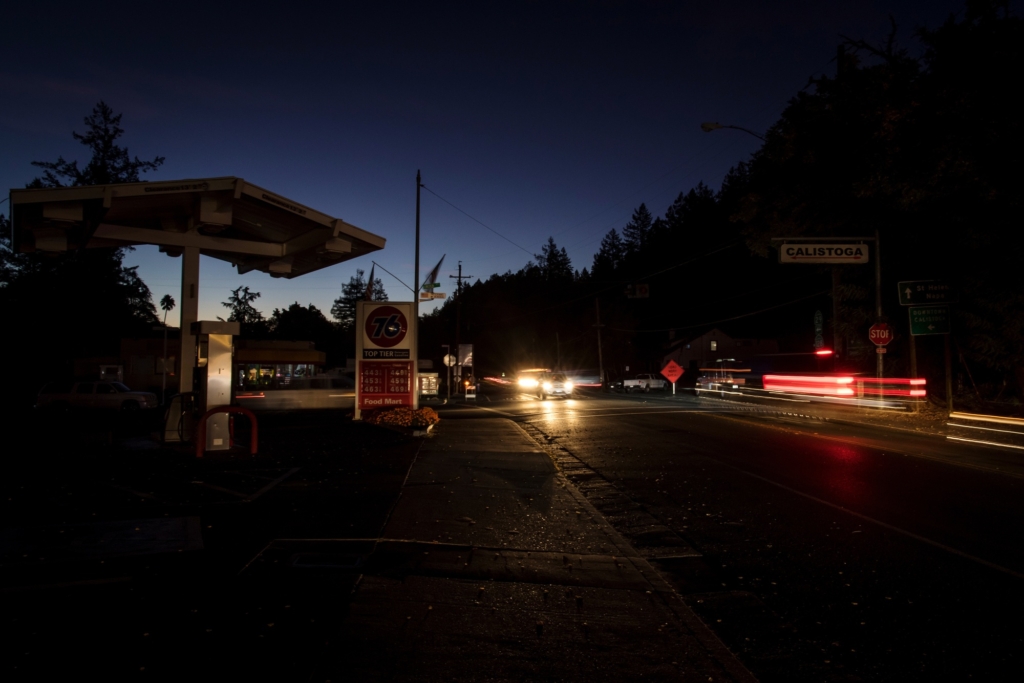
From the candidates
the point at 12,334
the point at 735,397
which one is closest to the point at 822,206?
the point at 735,397

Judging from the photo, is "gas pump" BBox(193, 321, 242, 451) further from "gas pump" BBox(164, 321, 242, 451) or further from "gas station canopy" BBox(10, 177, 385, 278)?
"gas station canopy" BBox(10, 177, 385, 278)

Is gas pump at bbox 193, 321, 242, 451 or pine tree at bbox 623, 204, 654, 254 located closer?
gas pump at bbox 193, 321, 242, 451

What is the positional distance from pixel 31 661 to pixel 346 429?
47.3 ft

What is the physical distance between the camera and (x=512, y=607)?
5.39m

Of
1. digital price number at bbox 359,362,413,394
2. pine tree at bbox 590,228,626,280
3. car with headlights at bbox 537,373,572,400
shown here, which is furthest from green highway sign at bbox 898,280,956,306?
pine tree at bbox 590,228,626,280

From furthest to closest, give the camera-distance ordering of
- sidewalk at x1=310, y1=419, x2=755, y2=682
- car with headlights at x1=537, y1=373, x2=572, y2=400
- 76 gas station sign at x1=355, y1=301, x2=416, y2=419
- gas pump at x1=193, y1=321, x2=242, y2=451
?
car with headlights at x1=537, y1=373, x2=572, y2=400 < 76 gas station sign at x1=355, y1=301, x2=416, y2=419 < gas pump at x1=193, y1=321, x2=242, y2=451 < sidewalk at x1=310, y1=419, x2=755, y2=682

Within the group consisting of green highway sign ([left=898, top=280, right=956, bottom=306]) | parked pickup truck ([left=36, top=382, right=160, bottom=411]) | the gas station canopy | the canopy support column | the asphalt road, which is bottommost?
the asphalt road

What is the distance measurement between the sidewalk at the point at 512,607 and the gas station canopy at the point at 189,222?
25.3ft

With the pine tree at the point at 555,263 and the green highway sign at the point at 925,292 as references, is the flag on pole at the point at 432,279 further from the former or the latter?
the pine tree at the point at 555,263

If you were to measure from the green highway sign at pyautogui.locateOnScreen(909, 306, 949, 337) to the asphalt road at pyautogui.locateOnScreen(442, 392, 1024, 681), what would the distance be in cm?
877

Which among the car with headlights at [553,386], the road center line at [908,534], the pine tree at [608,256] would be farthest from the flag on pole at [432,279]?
the pine tree at [608,256]

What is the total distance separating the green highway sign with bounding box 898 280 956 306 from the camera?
22719 mm

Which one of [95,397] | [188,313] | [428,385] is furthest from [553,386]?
[188,313]

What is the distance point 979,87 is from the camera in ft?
68.3
